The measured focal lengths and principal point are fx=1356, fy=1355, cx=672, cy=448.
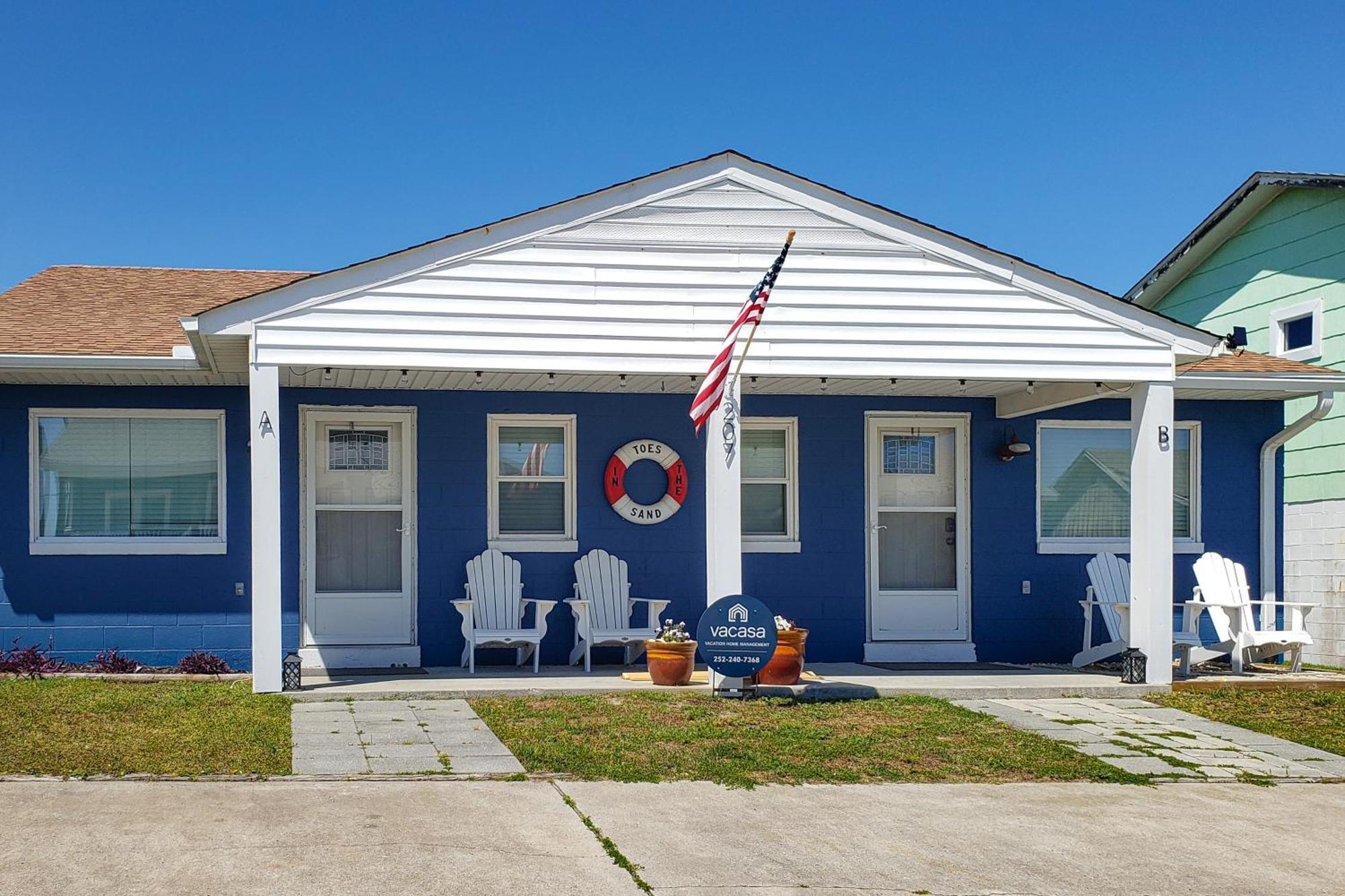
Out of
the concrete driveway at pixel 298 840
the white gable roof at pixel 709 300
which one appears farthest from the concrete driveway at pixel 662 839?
the white gable roof at pixel 709 300

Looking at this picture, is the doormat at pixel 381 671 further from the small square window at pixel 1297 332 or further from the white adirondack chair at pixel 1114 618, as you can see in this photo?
the small square window at pixel 1297 332

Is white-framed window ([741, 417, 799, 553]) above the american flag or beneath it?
beneath

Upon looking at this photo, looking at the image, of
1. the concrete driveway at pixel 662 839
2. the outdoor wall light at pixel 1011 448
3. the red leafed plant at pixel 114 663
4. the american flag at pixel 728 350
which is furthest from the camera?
the outdoor wall light at pixel 1011 448

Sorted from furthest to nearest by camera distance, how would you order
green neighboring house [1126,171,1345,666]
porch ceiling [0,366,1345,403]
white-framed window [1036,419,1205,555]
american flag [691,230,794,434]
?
green neighboring house [1126,171,1345,666] → white-framed window [1036,419,1205,555] → porch ceiling [0,366,1345,403] → american flag [691,230,794,434]

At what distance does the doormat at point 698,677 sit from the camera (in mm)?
9875

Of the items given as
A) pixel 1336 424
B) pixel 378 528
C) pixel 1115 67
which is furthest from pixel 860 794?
pixel 1115 67

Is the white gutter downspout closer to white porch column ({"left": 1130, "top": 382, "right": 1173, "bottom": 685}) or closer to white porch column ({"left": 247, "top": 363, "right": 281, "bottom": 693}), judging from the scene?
white porch column ({"left": 1130, "top": 382, "right": 1173, "bottom": 685})

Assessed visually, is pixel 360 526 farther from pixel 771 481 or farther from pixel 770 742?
pixel 770 742

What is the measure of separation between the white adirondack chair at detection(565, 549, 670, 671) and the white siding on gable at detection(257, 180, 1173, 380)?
2.29 metres

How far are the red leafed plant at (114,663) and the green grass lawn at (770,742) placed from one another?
126 inches

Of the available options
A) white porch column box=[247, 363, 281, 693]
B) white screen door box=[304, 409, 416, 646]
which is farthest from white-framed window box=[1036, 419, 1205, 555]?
white porch column box=[247, 363, 281, 693]

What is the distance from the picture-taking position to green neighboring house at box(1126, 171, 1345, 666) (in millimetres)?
12492

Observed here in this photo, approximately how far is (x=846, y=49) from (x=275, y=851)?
12.2m

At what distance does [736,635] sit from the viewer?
29.5 feet
